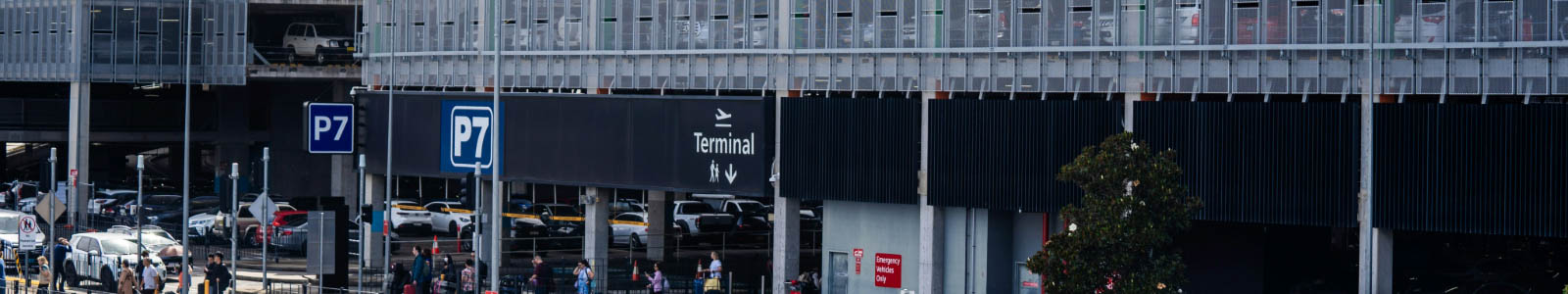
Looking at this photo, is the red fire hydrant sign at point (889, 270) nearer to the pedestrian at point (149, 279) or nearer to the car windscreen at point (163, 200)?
the pedestrian at point (149, 279)

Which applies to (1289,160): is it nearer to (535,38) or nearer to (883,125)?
(883,125)

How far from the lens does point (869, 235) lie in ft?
124

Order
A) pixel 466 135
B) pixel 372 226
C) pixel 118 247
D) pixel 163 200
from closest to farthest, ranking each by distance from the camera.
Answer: pixel 118 247 → pixel 466 135 → pixel 372 226 → pixel 163 200

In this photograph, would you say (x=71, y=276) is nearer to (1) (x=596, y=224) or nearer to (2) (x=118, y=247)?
(2) (x=118, y=247)

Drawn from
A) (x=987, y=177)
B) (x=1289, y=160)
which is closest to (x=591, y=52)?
(x=987, y=177)

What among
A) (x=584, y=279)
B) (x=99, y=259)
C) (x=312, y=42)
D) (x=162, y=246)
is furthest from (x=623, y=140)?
(x=312, y=42)

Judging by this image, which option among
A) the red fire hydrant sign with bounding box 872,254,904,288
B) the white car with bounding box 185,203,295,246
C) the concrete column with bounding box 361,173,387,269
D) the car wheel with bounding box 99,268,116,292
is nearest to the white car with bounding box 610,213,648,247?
the concrete column with bounding box 361,173,387,269

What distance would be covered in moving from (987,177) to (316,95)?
163 ft

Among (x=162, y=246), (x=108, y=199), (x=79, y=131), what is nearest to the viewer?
(x=162, y=246)

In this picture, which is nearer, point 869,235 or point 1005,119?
point 1005,119

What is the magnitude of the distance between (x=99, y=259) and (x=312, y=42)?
1209 inches

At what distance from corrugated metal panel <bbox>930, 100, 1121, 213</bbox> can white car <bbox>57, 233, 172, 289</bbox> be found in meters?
17.9

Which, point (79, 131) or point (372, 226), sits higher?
point (79, 131)

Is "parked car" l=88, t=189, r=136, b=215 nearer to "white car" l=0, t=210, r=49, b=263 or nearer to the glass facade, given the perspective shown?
"white car" l=0, t=210, r=49, b=263
